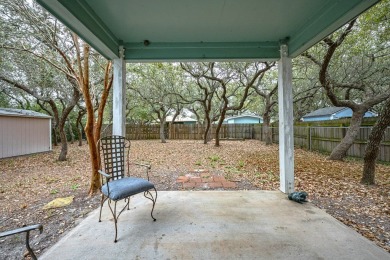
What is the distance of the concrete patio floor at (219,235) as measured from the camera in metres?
1.67

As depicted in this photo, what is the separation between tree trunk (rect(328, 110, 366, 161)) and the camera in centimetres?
594

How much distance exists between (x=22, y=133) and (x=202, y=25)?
353 inches

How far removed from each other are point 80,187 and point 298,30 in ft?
15.2

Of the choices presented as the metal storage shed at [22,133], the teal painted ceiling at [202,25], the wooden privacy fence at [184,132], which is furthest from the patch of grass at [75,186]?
the wooden privacy fence at [184,132]

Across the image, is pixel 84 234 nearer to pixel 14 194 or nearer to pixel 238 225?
pixel 238 225

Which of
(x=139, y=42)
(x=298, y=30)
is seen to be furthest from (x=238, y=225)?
(x=139, y=42)

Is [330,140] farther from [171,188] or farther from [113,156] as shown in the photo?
[113,156]

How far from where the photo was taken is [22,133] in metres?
8.05

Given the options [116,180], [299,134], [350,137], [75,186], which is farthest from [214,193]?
[299,134]

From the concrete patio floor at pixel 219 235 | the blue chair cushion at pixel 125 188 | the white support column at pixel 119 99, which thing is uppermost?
the white support column at pixel 119 99

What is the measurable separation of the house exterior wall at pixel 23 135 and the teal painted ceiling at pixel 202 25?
7.25m

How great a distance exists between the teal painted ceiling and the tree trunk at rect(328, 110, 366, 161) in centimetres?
446

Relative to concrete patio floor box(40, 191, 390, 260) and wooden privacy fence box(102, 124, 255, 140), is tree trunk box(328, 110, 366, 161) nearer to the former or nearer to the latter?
concrete patio floor box(40, 191, 390, 260)

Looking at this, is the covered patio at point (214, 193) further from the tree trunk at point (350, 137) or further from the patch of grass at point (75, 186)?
the tree trunk at point (350, 137)
